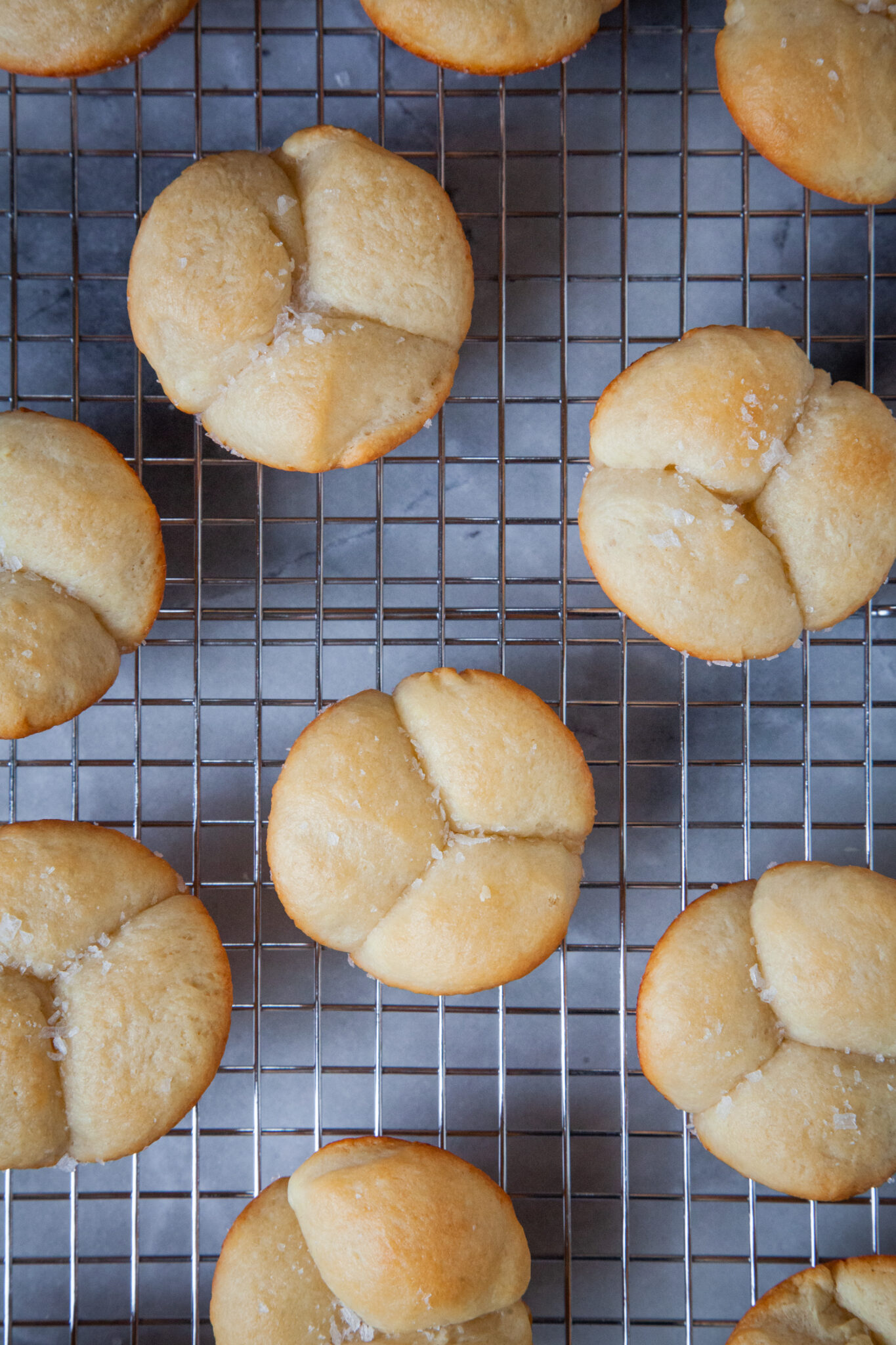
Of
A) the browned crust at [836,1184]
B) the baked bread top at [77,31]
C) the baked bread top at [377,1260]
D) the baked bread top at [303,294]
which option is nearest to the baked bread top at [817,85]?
the baked bread top at [303,294]

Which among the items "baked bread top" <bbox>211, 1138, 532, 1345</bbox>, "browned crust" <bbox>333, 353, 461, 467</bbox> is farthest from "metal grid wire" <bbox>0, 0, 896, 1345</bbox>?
"baked bread top" <bbox>211, 1138, 532, 1345</bbox>

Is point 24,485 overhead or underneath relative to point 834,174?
underneath

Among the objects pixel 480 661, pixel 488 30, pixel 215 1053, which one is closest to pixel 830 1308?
pixel 215 1053

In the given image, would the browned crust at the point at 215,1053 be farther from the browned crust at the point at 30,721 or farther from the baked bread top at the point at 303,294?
the baked bread top at the point at 303,294

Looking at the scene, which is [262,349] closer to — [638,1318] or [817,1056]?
[817,1056]

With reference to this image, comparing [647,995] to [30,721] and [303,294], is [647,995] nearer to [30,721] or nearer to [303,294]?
[30,721]

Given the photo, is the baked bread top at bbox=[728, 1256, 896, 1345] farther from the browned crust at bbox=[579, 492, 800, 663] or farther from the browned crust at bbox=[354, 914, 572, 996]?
the browned crust at bbox=[579, 492, 800, 663]

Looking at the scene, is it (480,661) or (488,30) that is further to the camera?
(480,661)

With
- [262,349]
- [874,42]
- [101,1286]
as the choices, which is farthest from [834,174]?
[101,1286]
